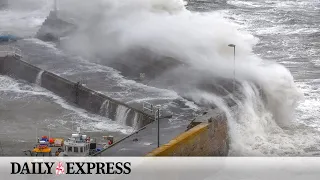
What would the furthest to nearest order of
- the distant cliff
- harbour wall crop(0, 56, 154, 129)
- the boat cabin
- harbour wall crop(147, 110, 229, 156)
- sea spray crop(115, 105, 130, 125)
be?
the distant cliff, sea spray crop(115, 105, 130, 125), harbour wall crop(0, 56, 154, 129), harbour wall crop(147, 110, 229, 156), the boat cabin

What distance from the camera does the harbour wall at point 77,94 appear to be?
29939 mm

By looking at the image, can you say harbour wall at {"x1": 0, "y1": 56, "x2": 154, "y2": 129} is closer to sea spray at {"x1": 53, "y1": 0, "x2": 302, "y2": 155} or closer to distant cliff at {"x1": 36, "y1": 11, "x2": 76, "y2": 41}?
sea spray at {"x1": 53, "y1": 0, "x2": 302, "y2": 155}

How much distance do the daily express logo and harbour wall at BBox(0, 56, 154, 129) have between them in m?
6.39

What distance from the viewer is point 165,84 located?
3350 cm

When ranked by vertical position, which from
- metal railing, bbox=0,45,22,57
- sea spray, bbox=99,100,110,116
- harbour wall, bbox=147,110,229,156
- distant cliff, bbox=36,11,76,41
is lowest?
harbour wall, bbox=147,110,229,156

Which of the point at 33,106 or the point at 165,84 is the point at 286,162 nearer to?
the point at 165,84

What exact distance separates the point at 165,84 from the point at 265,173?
8879mm

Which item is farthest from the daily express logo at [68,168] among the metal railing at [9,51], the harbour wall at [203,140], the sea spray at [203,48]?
the metal railing at [9,51]

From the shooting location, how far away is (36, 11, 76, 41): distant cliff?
46125mm

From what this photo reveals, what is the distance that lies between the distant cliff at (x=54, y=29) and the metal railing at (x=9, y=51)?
3.44 meters

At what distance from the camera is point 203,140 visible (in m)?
26.3

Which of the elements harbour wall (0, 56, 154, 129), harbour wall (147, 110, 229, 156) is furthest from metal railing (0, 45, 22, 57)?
harbour wall (147, 110, 229, 156)

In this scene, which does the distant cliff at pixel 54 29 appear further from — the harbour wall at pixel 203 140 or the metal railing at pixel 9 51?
the harbour wall at pixel 203 140

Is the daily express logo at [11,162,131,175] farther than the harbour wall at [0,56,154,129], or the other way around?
the harbour wall at [0,56,154,129]
